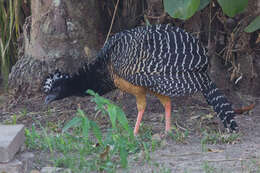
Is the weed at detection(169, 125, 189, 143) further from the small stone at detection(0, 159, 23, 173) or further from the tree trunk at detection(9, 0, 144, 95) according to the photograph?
the tree trunk at detection(9, 0, 144, 95)

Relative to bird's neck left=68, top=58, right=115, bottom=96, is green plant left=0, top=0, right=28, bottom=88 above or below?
above

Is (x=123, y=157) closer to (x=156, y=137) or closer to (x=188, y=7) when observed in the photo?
(x=156, y=137)

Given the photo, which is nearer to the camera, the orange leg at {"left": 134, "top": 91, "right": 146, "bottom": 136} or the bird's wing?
the bird's wing

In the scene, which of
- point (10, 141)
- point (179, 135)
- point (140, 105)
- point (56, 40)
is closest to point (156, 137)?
point (179, 135)

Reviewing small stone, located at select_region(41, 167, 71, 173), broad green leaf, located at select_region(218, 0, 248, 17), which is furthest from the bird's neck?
small stone, located at select_region(41, 167, 71, 173)

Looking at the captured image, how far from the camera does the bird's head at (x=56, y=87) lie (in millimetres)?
5211

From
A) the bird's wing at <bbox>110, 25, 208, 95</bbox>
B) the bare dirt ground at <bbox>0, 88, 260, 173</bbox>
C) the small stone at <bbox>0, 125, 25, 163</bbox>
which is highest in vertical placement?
the bird's wing at <bbox>110, 25, 208, 95</bbox>

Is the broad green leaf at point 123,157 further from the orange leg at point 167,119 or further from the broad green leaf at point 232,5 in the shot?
the broad green leaf at point 232,5

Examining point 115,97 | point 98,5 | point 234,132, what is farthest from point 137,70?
point 98,5

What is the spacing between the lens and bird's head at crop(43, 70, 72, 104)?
5211 millimetres

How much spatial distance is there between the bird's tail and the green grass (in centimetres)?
69

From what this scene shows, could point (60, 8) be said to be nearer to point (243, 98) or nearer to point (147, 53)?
point (147, 53)

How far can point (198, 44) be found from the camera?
4.78 m

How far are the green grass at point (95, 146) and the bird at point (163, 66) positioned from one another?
50 centimetres
